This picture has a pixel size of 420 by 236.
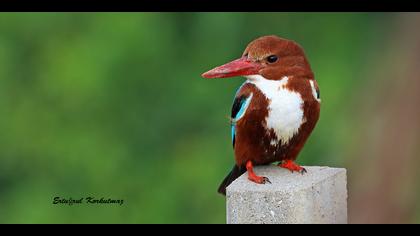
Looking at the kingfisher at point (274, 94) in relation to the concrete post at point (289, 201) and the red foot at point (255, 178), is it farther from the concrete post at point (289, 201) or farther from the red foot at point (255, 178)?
the concrete post at point (289, 201)

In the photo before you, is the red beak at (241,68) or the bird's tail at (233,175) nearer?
the red beak at (241,68)

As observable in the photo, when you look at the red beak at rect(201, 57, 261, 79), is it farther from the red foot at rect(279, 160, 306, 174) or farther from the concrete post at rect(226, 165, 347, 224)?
the concrete post at rect(226, 165, 347, 224)

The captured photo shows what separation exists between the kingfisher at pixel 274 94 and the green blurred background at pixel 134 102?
2943 mm

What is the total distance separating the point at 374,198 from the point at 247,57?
1714 mm

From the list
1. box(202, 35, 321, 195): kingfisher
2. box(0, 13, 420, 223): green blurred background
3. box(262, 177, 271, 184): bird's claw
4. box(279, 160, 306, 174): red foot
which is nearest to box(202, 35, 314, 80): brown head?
box(202, 35, 321, 195): kingfisher

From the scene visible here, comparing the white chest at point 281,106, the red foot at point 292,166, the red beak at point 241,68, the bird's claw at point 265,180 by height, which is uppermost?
the red beak at point 241,68

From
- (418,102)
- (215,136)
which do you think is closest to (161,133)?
(215,136)

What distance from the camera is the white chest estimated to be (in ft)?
12.8

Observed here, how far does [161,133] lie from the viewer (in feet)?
24.5

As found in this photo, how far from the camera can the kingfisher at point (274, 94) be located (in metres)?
3.92

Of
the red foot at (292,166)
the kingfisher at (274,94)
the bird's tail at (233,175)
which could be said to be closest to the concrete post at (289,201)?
the red foot at (292,166)

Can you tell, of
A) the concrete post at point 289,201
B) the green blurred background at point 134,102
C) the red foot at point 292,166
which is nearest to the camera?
the concrete post at point 289,201

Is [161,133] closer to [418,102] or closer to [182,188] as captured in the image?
[182,188]

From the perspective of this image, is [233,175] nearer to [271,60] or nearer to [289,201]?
[271,60]
